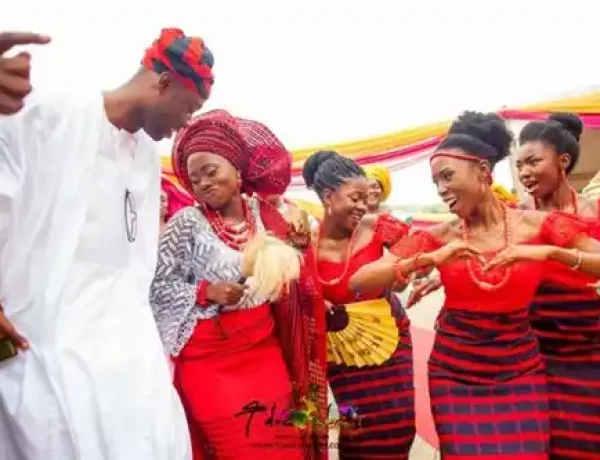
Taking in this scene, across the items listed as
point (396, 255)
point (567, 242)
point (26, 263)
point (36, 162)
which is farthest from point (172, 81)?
point (567, 242)

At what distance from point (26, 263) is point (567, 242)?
1582mm

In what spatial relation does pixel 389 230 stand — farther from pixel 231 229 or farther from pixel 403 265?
pixel 231 229

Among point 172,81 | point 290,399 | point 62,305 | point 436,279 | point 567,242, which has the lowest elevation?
point 290,399

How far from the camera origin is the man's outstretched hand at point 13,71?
1376 millimetres

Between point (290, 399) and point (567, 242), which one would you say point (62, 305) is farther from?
point (567, 242)

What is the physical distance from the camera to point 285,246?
2.52m

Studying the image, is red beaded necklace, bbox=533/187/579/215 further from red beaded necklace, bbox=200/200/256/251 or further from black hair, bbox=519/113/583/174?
red beaded necklace, bbox=200/200/256/251

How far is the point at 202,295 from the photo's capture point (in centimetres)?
238

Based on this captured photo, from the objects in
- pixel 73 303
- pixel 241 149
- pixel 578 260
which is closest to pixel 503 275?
pixel 578 260

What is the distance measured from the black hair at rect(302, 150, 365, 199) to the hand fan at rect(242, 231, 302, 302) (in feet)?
1.48

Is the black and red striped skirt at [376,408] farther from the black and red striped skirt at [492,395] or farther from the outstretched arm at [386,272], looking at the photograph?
the outstretched arm at [386,272]

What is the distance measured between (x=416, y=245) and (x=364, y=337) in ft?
1.61

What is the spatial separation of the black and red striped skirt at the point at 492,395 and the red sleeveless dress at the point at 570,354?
0.37 ft

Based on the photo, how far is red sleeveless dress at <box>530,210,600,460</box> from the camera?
2.58 meters
